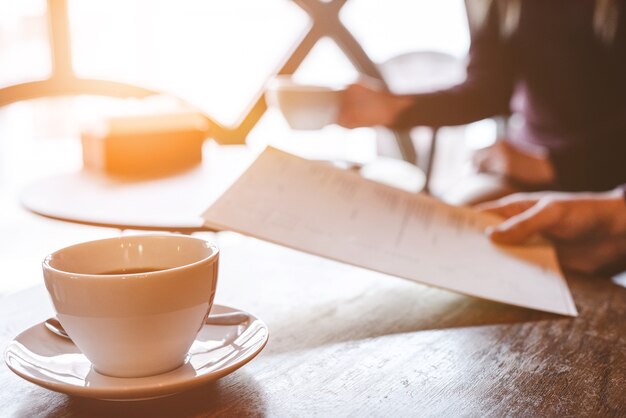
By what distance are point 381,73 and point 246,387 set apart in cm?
323

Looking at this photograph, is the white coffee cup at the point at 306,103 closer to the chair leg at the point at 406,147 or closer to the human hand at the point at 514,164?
the human hand at the point at 514,164

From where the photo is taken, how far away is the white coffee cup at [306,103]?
0.87 metres

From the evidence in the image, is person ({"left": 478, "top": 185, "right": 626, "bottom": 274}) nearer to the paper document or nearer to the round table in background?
the paper document

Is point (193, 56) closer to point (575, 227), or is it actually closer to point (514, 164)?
point (514, 164)

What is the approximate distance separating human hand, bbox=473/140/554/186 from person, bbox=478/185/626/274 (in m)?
0.46

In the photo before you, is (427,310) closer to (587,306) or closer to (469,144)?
(587,306)

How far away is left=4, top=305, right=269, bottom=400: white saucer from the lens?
0.42m

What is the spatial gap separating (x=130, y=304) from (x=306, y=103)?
20.1 inches

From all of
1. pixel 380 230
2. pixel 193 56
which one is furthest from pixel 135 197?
pixel 193 56

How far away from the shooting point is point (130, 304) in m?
0.41

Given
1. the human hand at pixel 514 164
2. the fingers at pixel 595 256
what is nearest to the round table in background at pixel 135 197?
the fingers at pixel 595 256

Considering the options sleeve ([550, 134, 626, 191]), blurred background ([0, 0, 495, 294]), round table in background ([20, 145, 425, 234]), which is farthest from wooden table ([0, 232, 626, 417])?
blurred background ([0, 0, 495, 294])

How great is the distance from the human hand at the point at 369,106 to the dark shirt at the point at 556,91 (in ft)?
0.14

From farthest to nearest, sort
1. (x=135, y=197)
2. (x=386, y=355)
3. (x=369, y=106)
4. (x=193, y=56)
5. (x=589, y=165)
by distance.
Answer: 1. (x=193, y=56)
2. (x=589, y=165)
3. (x=369, y=106)
4. (x=135, y=197)
5. (x=386, y=355)
